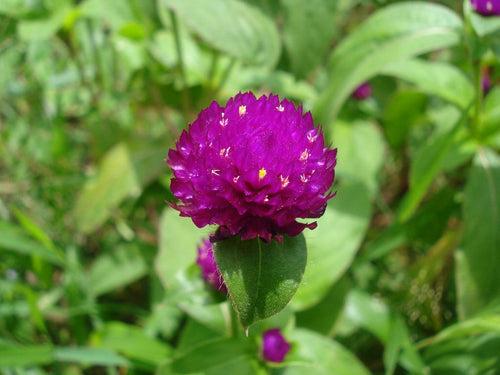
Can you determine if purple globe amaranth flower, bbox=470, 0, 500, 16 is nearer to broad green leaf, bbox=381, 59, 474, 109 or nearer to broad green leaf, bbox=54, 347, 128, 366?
broad green leaf, bbox=381, 59, 474, 109

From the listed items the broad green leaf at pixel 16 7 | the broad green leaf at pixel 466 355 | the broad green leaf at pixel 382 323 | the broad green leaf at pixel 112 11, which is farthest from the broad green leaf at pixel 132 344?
the broad green leaf at pixel 16 7

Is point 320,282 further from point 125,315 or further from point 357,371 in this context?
point 125,315

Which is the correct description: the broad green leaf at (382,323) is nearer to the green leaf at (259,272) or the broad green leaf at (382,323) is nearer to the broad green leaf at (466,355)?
the broad green leaf at (466,355)

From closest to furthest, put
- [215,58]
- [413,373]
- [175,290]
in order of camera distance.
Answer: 1. [175,290]
2. [413,373]
3. [215,58]

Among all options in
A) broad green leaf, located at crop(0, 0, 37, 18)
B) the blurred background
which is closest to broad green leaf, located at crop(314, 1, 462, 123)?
the blurred background

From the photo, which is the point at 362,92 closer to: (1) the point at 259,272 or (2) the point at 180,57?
(2) the point at 180,57

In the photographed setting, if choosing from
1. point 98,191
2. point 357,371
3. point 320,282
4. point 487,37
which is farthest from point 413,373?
point 98,191
